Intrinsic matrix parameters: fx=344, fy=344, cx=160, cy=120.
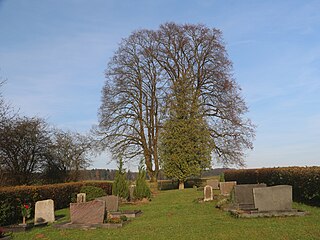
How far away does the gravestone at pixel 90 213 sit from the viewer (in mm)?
12766

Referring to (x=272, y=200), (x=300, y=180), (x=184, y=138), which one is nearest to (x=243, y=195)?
(x=272, y=200)

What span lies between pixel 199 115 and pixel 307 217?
78.2ft

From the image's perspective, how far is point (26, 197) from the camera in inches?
704

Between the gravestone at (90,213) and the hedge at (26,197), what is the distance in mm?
4656

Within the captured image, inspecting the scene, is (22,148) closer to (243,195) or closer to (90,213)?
(90,213)

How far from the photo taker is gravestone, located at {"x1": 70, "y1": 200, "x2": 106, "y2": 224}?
41.9 feet

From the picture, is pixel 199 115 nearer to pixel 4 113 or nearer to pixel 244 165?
pixel 244 165

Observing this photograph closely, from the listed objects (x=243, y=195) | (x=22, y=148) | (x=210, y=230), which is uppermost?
(x=22, y=148)

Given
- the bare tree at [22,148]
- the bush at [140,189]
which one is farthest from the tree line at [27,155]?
the bush at [140,189]

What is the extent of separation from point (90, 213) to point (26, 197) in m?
6.68

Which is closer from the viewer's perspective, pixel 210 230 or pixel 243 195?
pixel 210 230

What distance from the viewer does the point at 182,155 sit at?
34656 millimetres

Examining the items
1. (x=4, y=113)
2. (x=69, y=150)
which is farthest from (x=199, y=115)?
(x=4, y=113)

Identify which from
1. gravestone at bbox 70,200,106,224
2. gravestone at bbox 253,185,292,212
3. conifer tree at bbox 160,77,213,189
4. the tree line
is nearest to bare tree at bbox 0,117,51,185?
→ the tree line
